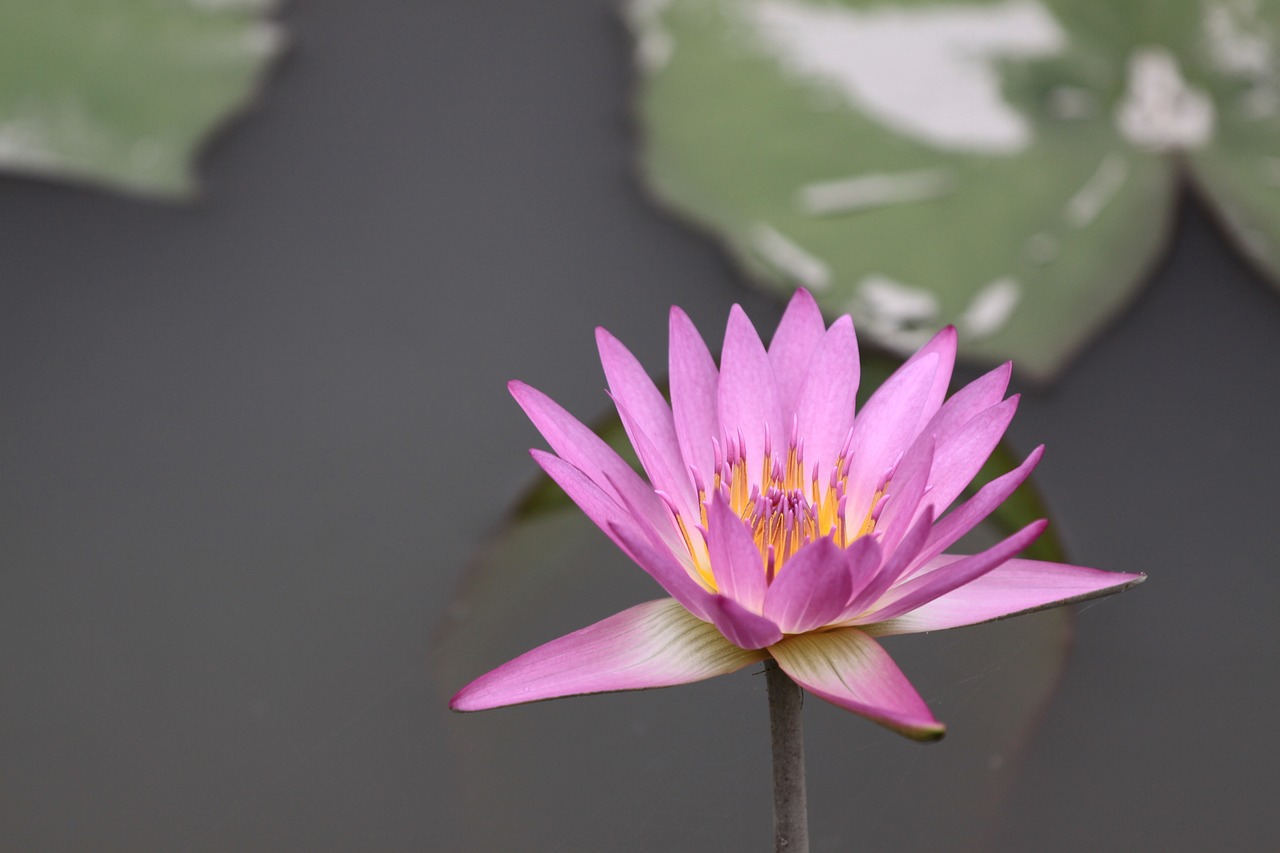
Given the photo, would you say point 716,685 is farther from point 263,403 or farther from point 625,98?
point 625,98

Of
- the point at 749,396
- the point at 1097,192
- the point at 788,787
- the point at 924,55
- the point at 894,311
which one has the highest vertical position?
the point at 924,55

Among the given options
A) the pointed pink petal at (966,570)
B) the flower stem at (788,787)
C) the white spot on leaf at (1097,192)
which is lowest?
the flower stem at (788,787)

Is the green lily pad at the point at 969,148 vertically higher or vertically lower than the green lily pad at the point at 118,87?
lower

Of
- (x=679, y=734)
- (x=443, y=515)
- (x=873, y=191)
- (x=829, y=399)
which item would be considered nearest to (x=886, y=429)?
(x=829, y=399)

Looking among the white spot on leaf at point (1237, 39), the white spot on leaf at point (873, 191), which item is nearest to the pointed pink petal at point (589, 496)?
the white spot on leaf at point (873, 191)

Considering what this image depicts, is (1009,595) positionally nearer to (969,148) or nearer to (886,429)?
(886,429)

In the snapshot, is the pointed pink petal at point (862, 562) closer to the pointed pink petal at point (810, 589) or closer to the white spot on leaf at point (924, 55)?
the pointed pink petal at point (810, 589)

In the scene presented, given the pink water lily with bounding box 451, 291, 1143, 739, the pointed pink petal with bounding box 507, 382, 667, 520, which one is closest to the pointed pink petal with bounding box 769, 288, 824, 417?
the pink water lily with bounding box 451, 291, 1143, 739

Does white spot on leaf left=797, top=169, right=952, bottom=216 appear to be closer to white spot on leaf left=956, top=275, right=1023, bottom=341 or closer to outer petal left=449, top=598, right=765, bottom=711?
white spot on leaf left=956, top=275, right=1023, bottom=341
